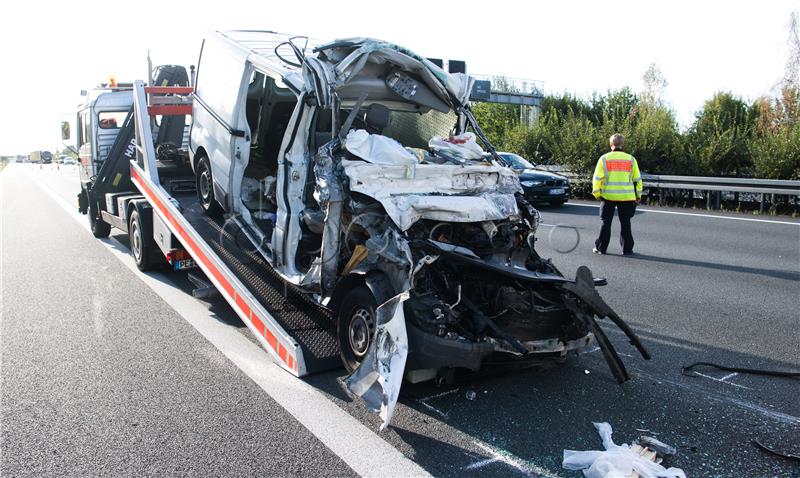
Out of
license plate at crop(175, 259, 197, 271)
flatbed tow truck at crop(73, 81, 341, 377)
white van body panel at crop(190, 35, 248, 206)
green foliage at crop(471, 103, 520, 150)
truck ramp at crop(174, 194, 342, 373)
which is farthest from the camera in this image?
green foliage at crop(471, 103, 520, 150)

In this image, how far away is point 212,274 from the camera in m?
6.21

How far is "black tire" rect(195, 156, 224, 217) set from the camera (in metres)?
7.14

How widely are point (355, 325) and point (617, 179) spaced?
6.96 meters

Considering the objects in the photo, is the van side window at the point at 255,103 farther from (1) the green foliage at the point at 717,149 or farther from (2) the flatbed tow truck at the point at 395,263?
(1) the green foliage at the point at 717,149

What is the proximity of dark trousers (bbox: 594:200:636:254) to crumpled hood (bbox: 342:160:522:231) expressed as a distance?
214 inches

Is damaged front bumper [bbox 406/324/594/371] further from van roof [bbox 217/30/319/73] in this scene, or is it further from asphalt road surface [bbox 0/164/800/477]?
van roof [bbox 217/30/319/73]

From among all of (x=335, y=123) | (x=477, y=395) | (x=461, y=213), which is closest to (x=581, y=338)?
(x=477, y=395)

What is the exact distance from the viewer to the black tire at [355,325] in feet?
14.7

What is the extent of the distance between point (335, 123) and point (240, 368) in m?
2.08

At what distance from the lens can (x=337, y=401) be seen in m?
4.50

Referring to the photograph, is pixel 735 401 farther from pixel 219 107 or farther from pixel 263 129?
pixel 219 107

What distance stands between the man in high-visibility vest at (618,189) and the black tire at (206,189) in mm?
5902

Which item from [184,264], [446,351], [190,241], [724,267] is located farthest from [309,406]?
[724,267]

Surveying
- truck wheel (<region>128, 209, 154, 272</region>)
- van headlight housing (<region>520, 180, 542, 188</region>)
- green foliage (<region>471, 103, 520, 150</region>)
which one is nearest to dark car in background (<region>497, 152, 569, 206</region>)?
van headlight housing (<region>520, 180, 542, 188</region>)
